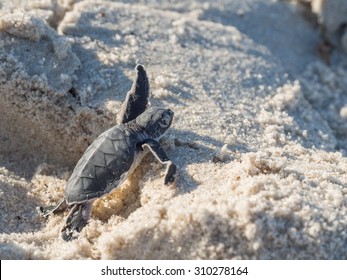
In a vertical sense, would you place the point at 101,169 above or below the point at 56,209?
above

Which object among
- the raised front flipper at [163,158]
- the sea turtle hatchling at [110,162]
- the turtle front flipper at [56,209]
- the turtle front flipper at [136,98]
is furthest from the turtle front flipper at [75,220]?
the turtle front flipper at [136,98]

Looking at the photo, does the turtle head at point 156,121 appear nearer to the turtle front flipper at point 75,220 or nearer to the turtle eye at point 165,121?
the turtle eye at point 165,121

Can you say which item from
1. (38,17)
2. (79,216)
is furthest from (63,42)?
(79,216)

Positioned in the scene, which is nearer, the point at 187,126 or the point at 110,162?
the point at 110,162

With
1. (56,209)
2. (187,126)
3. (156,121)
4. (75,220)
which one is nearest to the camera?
(75,220)

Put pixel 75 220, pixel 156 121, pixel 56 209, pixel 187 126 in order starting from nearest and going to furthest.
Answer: pixel 75 220 → pixel 56 209 → pixel 156 121 → pixel 187 126

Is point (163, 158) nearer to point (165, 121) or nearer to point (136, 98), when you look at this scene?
point (165, 121)

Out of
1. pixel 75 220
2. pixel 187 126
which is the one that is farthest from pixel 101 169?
pixel 187 126

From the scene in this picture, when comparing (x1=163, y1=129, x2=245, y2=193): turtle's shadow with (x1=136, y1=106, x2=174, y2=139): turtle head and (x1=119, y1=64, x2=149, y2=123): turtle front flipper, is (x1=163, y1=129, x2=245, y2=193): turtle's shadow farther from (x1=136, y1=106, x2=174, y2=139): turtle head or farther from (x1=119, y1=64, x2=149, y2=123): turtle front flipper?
(x1=119, y1=64, x2=149, y2=123): turtle front flipper

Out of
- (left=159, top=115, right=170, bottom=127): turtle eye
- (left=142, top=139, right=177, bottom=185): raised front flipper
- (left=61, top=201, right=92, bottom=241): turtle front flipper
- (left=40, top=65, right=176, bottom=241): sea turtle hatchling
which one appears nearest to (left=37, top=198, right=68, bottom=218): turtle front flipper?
(left=40, top=65, right=176, bottom=241): sea turtle hatchling
